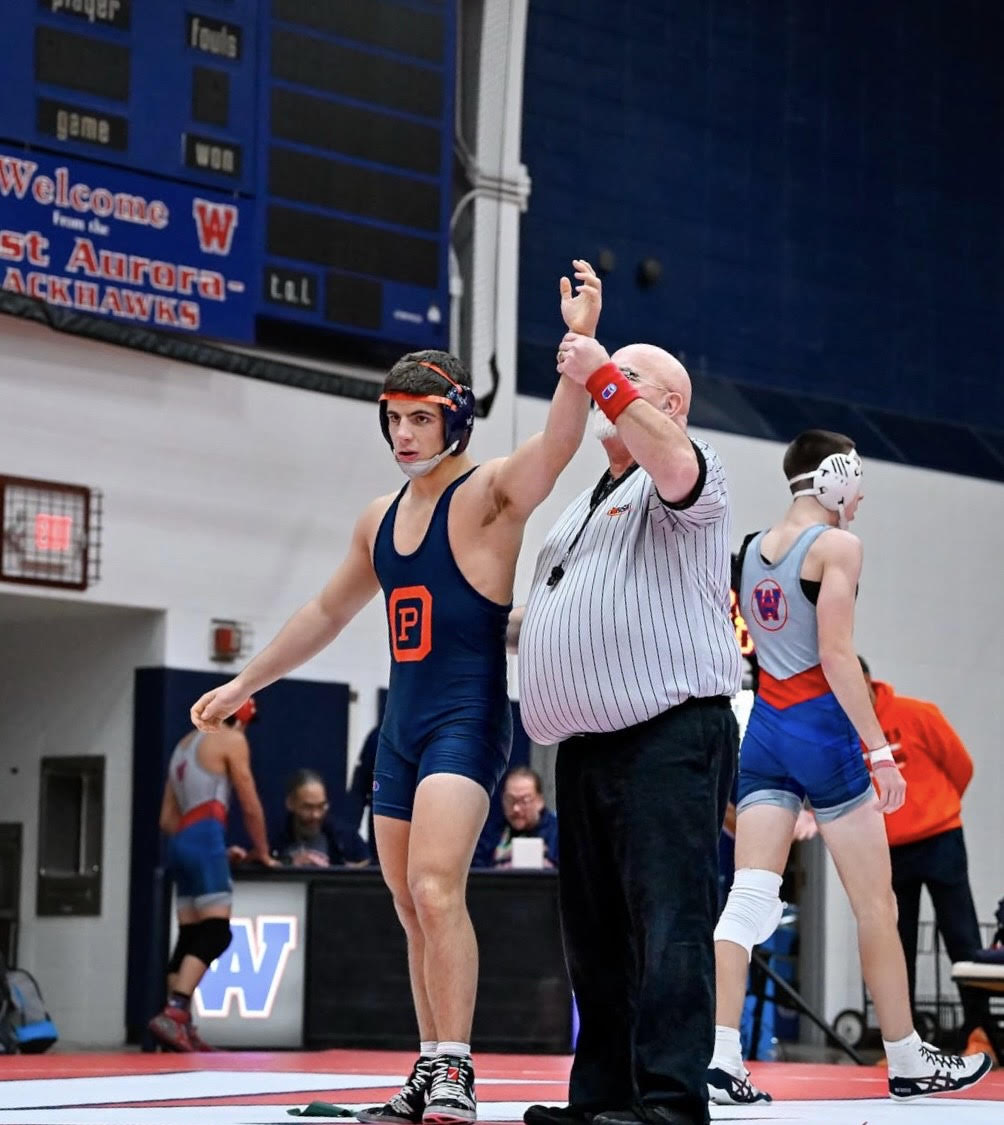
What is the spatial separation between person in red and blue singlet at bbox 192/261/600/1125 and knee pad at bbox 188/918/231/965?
198 inches

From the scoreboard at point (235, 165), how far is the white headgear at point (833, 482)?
593 centimetres

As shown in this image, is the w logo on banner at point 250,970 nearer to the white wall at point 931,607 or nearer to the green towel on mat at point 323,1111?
the green towel on mat at point 323,1111

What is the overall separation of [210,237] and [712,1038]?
7840mm

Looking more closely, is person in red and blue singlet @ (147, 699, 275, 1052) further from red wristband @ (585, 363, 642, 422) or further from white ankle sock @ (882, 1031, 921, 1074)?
red wristband @ (585, 363, 642, 422)

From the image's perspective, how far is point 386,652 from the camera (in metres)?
12.5

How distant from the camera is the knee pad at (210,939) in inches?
380

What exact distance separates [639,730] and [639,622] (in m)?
0.21

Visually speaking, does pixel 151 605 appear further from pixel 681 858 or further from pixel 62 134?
pixel 681 858

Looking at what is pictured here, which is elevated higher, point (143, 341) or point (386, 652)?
point (143, 341)

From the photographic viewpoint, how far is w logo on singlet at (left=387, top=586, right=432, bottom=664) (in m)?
4.55

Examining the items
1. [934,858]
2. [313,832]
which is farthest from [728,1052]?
[313,832]

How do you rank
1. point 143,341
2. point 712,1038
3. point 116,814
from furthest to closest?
point 116,814 → point 143,341 → point 712,1038

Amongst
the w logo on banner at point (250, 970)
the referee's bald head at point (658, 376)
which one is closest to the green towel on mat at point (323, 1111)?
the referee's bald head at point (658, 376)

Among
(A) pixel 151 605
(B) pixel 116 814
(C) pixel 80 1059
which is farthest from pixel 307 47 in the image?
(C) pixel 80 1059
